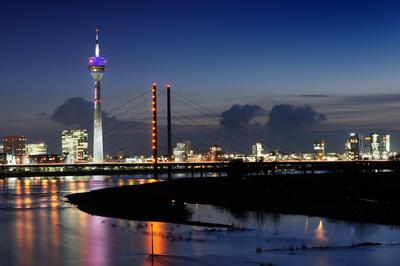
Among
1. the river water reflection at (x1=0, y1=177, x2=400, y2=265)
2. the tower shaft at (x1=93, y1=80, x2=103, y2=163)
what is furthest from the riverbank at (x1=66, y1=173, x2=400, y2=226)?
the tower shaft at (x1=93, y1=80, x2=103, y2=163)

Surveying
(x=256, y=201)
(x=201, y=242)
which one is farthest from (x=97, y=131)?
(x=201, y=242)

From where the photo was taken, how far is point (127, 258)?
2223 centimetres

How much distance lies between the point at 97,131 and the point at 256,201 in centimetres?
13363

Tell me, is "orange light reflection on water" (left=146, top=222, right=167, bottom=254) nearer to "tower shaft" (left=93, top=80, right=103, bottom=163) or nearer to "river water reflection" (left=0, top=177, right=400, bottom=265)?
"river water reflection" (left=0, top=177, right=400, bottom=265)

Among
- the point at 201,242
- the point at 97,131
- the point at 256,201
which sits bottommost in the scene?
the point at 201,242

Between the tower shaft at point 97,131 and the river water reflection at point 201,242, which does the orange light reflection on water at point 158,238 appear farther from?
the tower shaft at point 97,131

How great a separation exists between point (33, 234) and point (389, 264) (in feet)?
50.7

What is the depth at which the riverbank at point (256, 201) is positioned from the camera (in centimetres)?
3666

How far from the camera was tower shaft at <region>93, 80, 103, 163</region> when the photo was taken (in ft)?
547

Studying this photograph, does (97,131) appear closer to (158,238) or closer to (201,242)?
(158,238)

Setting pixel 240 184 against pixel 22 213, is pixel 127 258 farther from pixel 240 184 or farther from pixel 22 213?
pixel 240 184

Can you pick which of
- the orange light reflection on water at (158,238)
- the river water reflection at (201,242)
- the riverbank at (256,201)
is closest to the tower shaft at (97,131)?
the riverbank at (256,201)

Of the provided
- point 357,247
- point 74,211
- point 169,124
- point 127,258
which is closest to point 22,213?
point 74,211

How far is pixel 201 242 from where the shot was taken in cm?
2566
